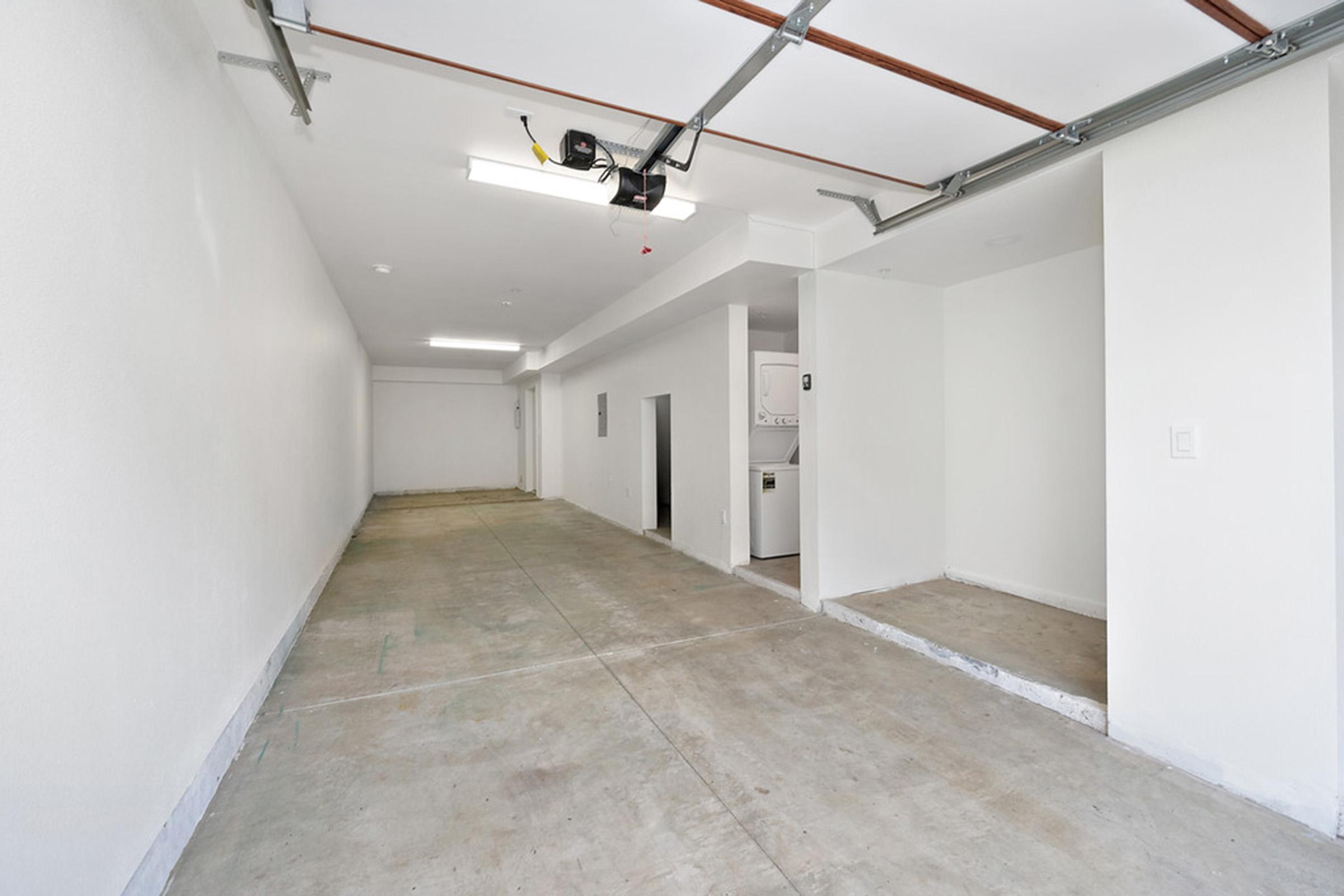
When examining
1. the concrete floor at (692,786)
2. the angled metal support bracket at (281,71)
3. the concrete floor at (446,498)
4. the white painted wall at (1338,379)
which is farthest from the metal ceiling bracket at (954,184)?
the concrete floor at (446,498)

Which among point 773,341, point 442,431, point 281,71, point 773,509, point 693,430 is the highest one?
point 281,71

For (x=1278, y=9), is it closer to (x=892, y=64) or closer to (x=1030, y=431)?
(x=892, y=64)

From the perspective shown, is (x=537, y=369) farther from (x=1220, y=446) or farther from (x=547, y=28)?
(x=1220, y=446)

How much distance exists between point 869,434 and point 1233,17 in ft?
9.20

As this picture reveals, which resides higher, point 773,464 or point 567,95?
point 567,95

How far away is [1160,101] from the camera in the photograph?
211 centimetres

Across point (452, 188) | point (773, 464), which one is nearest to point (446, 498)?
point (773, 464)

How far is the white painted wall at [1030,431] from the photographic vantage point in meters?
3.67

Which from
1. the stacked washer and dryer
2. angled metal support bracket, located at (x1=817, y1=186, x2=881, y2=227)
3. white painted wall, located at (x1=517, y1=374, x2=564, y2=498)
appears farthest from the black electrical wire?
white painted wall, located at (x1=517, y1=374, x2=564, y2=498)

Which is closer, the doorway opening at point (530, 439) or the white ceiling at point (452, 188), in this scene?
the white ceiling at point (452, 188)

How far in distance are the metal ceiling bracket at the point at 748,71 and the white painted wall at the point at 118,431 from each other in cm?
66

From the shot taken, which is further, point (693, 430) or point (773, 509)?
point (693, 430)

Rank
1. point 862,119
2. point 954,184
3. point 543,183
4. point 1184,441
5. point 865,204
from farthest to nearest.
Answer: point 865,204 → point 543,183 → point 954,184 → point 862,119 → point 1184,441

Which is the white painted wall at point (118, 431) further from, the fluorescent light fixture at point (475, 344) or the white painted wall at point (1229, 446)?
the fluorescent light fixture at point (475, 344)
